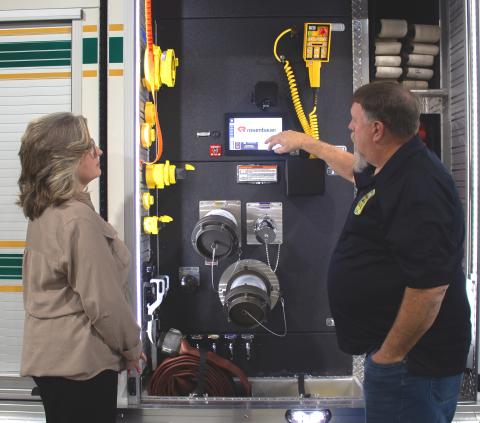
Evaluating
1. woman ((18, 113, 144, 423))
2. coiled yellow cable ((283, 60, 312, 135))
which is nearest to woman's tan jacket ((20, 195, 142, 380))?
woman ((18, 113, 144, 423))

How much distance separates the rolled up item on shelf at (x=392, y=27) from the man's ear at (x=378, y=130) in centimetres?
143

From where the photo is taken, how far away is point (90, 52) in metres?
2.36

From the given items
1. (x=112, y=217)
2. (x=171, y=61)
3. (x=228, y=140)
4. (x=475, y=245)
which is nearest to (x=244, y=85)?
(x=228, y=140)

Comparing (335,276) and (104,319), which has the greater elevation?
(335,276)

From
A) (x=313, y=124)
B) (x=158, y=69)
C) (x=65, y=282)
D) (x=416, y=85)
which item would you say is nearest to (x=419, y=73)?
(x=416, y=85)

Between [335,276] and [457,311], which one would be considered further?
[335,276]

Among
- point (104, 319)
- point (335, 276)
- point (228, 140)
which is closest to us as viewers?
point (104, 319)

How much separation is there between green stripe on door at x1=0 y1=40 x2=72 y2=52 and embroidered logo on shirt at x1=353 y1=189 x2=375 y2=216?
1804 mm

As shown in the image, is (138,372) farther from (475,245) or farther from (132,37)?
(475,245)

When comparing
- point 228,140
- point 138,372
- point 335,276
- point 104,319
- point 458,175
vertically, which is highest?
point 228,140

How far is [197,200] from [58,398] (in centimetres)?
149

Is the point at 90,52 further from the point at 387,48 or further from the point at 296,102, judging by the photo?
the point at 387,48

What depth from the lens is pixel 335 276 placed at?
71.8 inches

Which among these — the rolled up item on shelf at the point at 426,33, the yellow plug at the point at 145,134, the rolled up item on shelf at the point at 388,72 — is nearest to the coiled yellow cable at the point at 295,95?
the rolled up item on shelf at the point at 388,72
